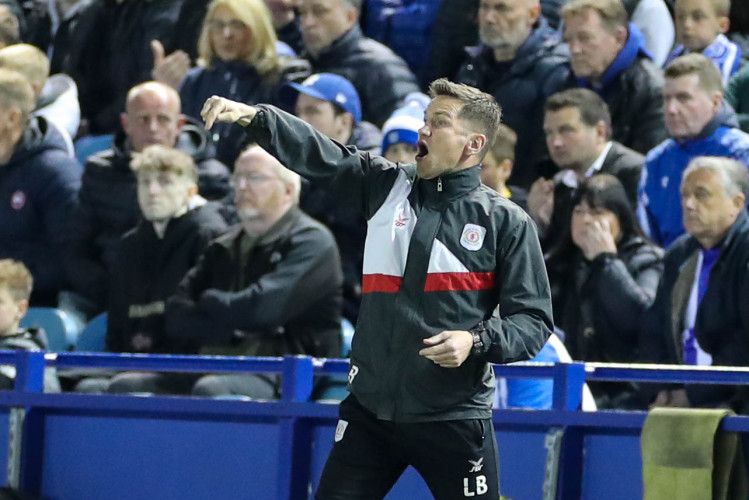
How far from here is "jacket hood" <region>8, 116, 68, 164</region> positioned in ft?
30.5

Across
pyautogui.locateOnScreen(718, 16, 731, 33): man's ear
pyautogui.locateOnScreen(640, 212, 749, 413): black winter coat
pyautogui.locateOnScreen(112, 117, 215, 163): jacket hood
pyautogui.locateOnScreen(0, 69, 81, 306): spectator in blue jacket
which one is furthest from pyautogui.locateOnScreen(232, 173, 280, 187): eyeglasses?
pyautogui.locateOnScreen(718, 16, 731, 33): man's ear

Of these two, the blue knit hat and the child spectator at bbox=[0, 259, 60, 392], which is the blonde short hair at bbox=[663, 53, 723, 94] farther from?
the child spectator at bbox=[0, 259, 60, 392]

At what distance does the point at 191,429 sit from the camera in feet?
19.8

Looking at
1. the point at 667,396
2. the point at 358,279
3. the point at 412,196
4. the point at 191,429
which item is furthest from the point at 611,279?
the point at 412,196

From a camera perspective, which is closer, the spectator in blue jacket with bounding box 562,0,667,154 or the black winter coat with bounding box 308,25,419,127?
the spectator in blue jacket with bounding box 562,0,667,154

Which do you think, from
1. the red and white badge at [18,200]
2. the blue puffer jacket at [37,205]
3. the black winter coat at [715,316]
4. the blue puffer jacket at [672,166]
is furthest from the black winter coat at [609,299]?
the red and white badge at [18,200]

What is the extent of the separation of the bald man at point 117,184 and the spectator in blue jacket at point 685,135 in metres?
2.70

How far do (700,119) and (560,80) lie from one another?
3.79 ft

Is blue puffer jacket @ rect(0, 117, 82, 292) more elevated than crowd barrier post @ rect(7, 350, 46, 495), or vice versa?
blue puffer jacket @ rect(0, 117, 82, 292)

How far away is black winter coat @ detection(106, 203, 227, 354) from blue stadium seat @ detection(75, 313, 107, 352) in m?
0.21

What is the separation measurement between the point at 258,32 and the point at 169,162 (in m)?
1.21

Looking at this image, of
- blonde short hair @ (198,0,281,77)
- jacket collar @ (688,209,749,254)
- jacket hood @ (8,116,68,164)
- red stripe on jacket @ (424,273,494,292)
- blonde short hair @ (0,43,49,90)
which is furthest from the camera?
blonde short hair @ (0,43,49,90)

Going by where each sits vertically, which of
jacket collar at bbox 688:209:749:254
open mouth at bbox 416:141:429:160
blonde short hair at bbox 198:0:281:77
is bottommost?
jacket collar at bbox 688:209:749:254

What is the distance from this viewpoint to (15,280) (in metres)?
7.79
